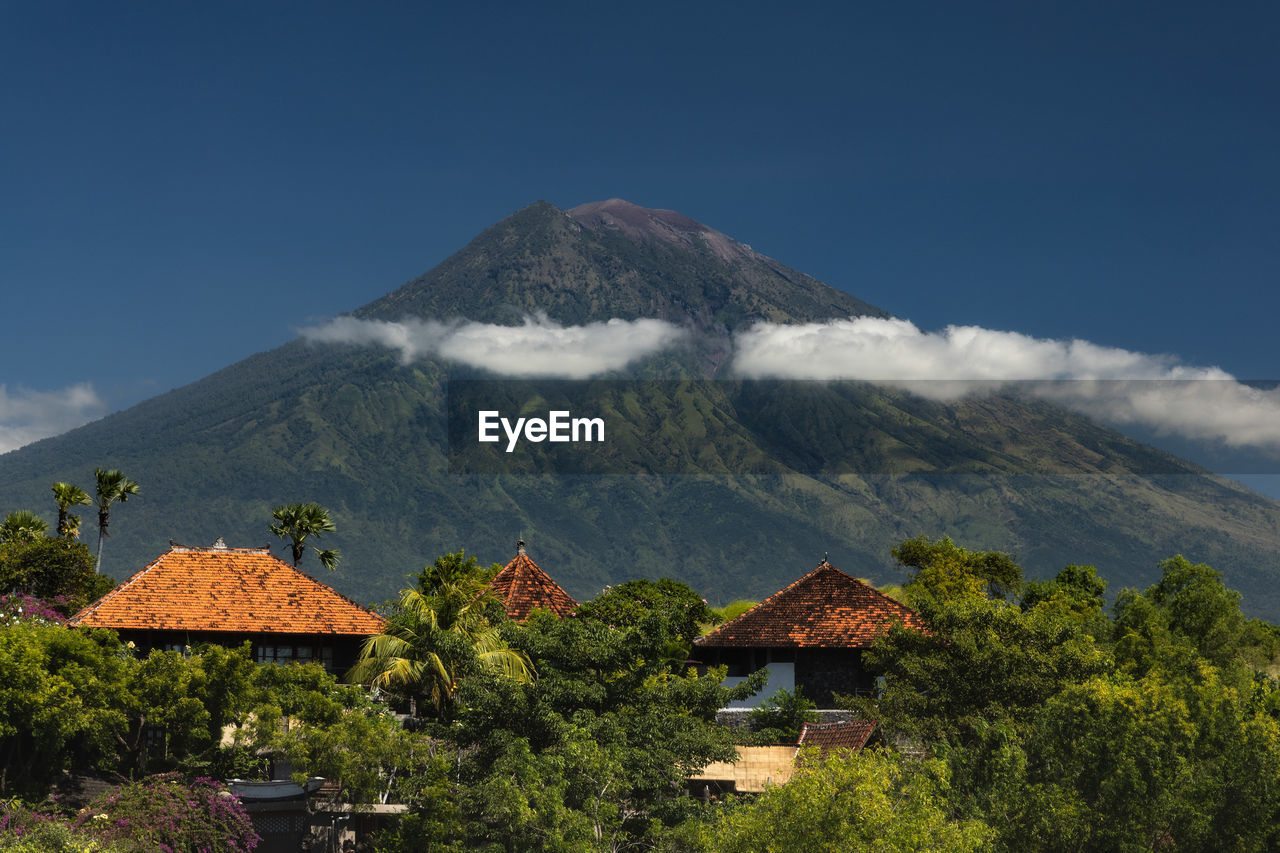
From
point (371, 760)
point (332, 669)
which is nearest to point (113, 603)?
point (332, 669)

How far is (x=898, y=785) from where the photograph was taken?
1264 inches

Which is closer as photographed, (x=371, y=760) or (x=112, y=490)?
(x=371, y=760)

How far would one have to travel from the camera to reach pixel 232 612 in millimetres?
49406

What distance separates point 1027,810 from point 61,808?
82.7 feet

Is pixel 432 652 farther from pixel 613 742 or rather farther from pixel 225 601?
pixel 225 601

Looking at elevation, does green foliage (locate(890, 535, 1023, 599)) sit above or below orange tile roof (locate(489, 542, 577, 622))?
above

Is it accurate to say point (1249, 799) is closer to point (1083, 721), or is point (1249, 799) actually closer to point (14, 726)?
point (1083, 721)

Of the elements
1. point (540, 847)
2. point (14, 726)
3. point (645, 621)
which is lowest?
point (540, 847)

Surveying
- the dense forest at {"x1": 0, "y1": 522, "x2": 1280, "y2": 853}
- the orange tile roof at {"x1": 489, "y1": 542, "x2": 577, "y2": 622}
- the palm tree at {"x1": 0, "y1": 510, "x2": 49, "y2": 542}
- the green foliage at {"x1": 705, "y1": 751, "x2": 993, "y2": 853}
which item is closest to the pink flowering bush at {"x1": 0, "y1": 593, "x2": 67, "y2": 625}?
the dense forest at {"x1": 0, "y1": 522, "x2": 1280, "y2": 853}

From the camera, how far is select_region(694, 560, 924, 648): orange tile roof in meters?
53.2

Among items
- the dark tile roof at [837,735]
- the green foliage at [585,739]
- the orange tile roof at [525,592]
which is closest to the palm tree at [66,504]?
the orange tile roof at [525,592]

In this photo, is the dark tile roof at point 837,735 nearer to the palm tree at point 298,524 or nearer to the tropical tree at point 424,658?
the tropical tree at point 424,658

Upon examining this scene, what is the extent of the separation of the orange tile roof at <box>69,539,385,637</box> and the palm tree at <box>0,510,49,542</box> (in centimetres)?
1590

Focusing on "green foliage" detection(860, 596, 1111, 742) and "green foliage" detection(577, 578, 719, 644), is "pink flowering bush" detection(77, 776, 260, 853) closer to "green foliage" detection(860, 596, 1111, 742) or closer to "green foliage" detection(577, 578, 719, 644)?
"green foliage" detection(577, 578, 719, 644)
